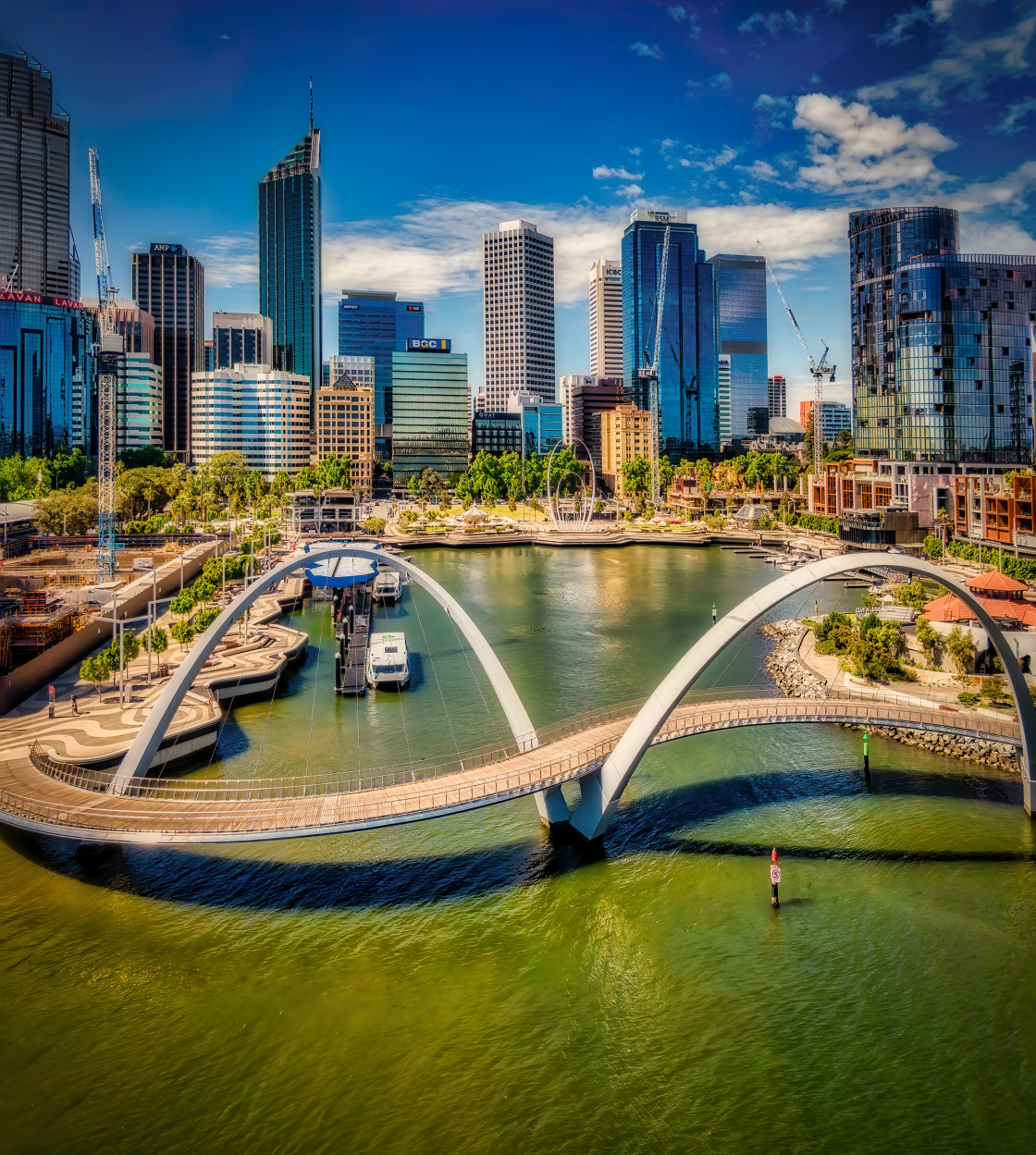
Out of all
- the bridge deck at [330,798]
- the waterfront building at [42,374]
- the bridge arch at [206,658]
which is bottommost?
the bridge deck at [330,798]

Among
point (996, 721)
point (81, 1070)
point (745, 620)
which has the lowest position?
point (81, 1070)

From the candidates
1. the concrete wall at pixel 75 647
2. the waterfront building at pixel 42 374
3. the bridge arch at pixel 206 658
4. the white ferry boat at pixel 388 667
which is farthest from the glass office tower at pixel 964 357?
the waterfront building at pixel 42 374

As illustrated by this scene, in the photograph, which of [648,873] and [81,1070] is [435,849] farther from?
[81,1070]

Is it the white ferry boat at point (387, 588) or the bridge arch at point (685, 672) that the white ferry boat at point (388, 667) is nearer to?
the bridge arch at point (685, 672)

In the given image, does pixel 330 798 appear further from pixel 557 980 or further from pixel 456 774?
pixel 557 980

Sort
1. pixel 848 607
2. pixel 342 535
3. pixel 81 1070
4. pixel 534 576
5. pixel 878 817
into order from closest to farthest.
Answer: pixel 81 1070 < pixel 878 817 < pixel 848 607 < pixel 534 576 < pixel 342 535

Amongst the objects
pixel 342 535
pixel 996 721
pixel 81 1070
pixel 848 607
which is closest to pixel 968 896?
pixel 996 721

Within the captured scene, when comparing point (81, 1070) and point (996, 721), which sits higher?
point (996, 721)

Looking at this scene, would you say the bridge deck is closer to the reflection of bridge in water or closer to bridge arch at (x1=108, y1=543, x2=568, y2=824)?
the reflection of bridge in water
